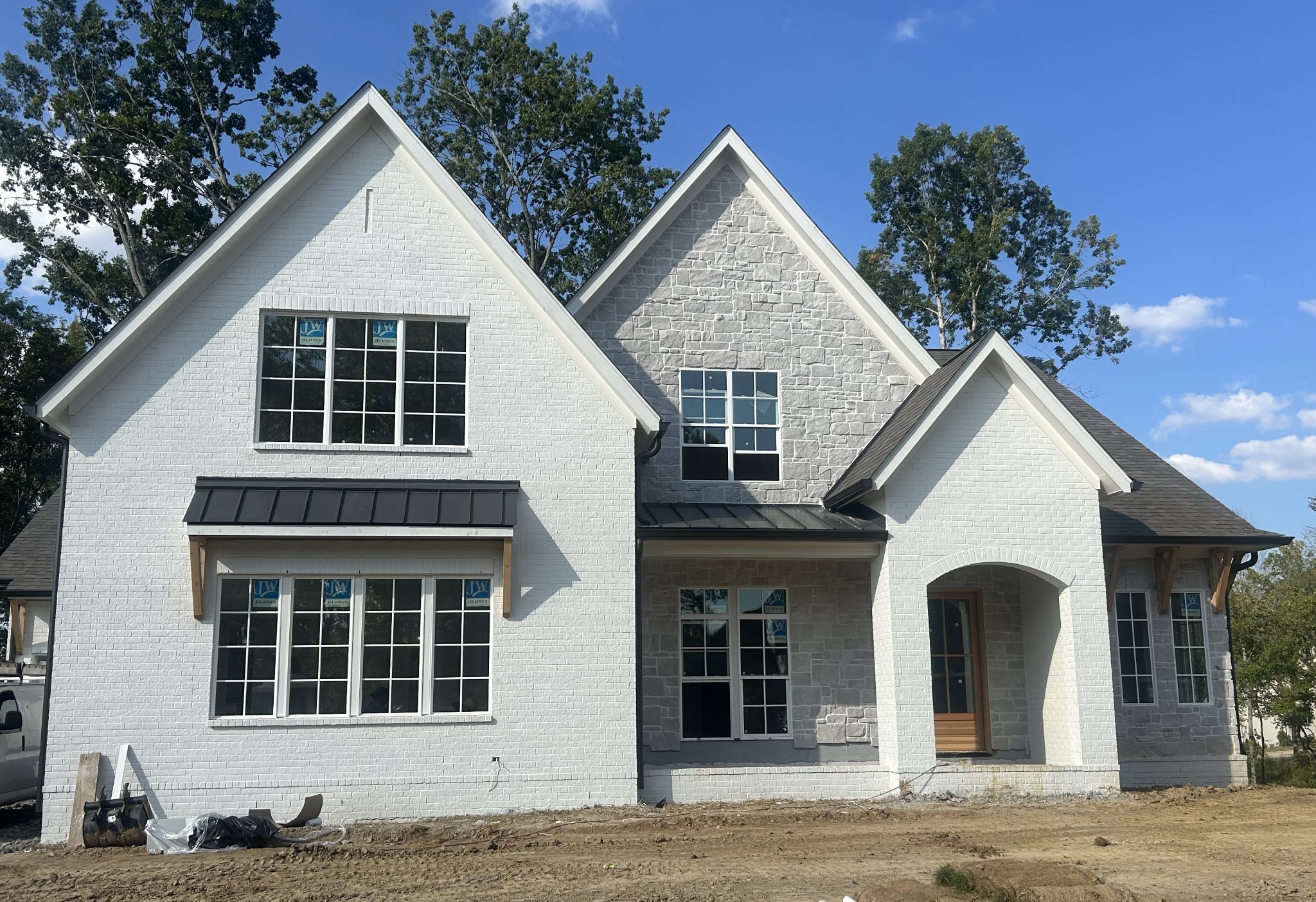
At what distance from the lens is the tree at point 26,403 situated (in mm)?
25703

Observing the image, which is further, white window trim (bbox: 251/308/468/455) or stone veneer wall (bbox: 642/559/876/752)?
stone veneer wall (bbox: 642/559/876/752)

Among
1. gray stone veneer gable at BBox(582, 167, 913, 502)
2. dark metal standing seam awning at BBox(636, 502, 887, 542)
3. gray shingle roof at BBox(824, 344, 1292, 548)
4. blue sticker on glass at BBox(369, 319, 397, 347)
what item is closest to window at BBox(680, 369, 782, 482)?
gray stone veneer gable at BBox(582, 167, 913, 502)

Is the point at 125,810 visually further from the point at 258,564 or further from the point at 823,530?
the point at 823,530

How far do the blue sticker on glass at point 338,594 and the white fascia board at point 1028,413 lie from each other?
6.18 m

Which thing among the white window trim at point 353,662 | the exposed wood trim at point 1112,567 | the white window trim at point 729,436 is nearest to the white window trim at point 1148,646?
the exposed wood trim at point 1112,567

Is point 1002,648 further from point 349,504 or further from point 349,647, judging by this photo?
point 349,504

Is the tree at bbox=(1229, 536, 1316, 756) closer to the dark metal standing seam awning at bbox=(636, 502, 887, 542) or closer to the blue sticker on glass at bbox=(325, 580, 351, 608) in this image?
the dark metal standing seam awning at bbox=(636, 502, 887, 542)

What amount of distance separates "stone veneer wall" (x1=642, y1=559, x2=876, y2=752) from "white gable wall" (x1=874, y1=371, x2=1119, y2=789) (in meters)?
1.04

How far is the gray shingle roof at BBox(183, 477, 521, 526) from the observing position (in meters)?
11.7

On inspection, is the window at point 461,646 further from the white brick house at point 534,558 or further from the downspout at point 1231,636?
the downspout at point 1231,636

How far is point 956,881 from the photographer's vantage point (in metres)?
8.27

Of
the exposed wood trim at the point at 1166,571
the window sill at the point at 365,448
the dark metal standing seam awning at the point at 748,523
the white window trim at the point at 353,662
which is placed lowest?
the white window trim at the point at 353,662

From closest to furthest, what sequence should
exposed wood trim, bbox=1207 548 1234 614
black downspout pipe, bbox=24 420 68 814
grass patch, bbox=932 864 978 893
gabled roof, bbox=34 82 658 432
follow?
grass patch, bbox=932 864 978 893
black downspout pipe, bbox=24 420 68 814
gabled roof, bbox=34 82 658 432
exposed wood trim, bbox=1207 548 1234 614

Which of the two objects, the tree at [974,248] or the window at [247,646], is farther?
the tree at [974,248]
